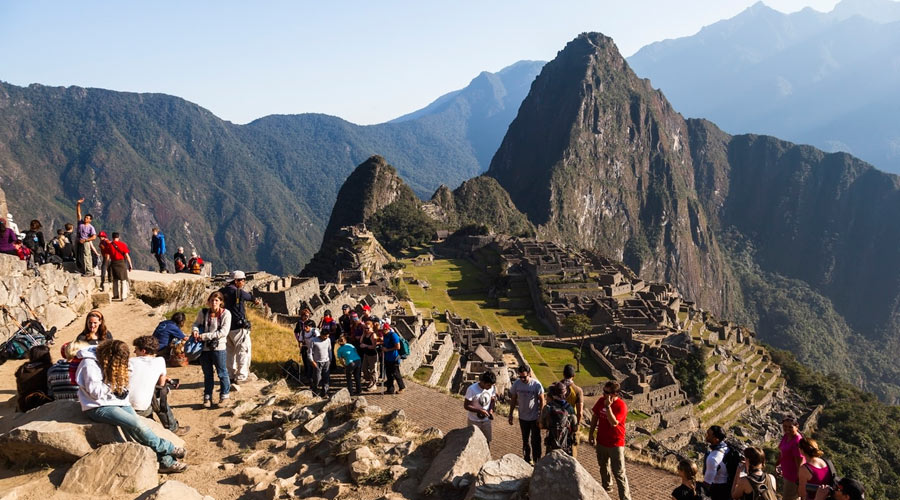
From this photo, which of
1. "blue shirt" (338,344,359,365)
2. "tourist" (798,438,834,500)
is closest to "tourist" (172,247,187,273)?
"blue shirt" (338,344,359,365)

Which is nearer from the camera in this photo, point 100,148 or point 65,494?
point 65,494

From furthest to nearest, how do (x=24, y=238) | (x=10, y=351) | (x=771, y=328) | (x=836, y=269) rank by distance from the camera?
(x=836, y=269) < (x=771, y=328) < (x=24, y=238) < (x=10, y=351)

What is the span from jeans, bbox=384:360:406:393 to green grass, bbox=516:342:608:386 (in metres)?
23.4

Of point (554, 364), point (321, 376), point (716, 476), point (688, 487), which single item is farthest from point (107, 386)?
point (554, 364)

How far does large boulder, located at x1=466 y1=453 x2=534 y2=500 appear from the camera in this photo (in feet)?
18.6

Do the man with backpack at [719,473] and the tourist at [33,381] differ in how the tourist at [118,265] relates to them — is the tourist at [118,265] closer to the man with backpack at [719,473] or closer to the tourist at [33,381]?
the tourist at [33,381]

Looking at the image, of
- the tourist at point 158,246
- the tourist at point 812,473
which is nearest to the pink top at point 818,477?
the tourist at point 812,473

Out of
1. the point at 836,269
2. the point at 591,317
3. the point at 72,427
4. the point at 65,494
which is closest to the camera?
the point at 65,494

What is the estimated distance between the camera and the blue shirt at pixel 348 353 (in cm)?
1067

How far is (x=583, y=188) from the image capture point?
160m

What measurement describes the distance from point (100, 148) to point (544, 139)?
4870 inches

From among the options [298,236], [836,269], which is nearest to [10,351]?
[298,236]

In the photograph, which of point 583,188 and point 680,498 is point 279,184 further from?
point 680,498

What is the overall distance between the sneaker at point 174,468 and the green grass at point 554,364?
28.7 meters
